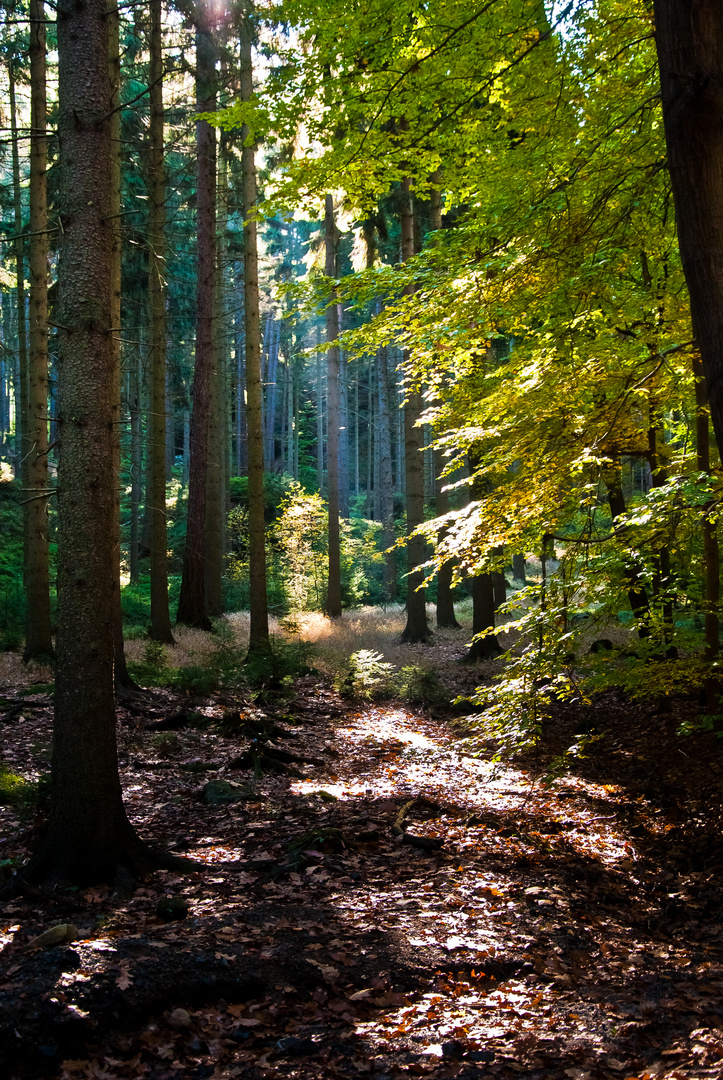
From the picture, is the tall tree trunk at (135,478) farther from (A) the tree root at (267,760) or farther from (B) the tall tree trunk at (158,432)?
(A) the tree root at (267,760)

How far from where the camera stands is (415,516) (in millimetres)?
16359

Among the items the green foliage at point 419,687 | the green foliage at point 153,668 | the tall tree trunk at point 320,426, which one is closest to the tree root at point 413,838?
the green foliage at point 419,687

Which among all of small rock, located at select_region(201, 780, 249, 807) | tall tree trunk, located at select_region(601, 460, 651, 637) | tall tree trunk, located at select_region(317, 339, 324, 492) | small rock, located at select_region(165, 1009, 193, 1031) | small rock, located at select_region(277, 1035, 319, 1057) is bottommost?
small rock, located at select_region(201, 780, 249, 807)

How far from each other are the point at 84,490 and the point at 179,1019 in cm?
310

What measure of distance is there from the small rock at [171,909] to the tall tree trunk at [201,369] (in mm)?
11939

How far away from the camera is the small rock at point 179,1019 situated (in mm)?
3107

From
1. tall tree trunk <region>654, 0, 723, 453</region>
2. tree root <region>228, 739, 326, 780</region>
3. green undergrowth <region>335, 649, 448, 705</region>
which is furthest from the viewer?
green undergrowth <region>335, 649, 448, 705</region>

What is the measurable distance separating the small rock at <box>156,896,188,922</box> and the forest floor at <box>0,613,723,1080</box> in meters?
0.01

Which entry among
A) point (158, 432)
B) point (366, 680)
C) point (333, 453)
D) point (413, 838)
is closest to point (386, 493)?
point (333, 453)

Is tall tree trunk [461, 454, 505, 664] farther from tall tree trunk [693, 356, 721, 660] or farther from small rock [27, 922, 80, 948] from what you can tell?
small rock [27, 922, 80, 948]

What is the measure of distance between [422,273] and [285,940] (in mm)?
5911

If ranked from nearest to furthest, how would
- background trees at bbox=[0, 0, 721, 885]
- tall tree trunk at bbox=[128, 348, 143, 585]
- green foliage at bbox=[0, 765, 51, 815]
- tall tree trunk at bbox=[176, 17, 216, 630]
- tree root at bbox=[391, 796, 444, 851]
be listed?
background trees at bbox=[0, 0, 721, 885] < green foliage at bbox=[0, 765, 51, 815] < tree root at bbox=[391, 796, 444, 851] < tall tree trunk at bbox=[176, 17, 216, 630] < tall tree trunk at bbox=[128, 348, 143, 585]

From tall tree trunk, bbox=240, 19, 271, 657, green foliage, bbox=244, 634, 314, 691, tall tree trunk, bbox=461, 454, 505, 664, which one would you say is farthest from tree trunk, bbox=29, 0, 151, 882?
tall tree trunk, bbox=461, 454, 505, 664

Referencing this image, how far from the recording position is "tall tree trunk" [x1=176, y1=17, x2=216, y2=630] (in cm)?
1538
